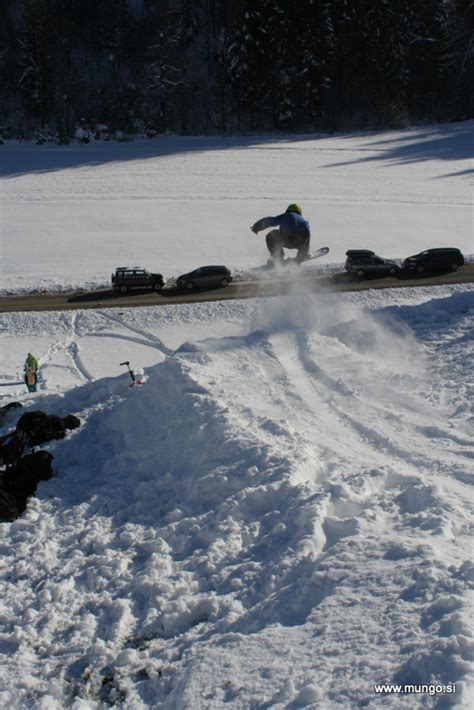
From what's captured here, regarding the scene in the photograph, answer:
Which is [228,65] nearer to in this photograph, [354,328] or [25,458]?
[354,328]

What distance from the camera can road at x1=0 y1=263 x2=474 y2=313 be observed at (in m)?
27.5

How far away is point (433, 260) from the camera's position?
29750mm

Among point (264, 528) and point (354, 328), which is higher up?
point (354, 328)

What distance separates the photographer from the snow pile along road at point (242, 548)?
639 centimetres

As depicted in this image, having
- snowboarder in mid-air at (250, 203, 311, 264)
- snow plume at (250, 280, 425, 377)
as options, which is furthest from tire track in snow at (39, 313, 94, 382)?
snowboarder in mid-air at (250, 203, 311, 264)

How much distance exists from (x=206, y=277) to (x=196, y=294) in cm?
85

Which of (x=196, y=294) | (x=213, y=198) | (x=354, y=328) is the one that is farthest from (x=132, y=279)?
(x=213, y=198)

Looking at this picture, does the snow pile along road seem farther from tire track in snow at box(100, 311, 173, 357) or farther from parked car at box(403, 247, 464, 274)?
parked car at box(403, 247, 464, 274)

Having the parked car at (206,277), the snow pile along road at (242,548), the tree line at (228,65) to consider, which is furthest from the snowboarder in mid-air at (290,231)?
the tree line at (228,65)

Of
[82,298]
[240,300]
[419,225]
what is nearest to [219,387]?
[240,300]

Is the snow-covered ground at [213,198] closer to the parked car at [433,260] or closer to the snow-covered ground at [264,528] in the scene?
the parked car at [433,260]

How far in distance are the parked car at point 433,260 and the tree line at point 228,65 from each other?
27712 millimetres

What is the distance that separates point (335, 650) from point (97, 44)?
58.4 metres

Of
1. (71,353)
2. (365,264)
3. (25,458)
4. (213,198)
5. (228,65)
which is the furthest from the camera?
(228,65)
